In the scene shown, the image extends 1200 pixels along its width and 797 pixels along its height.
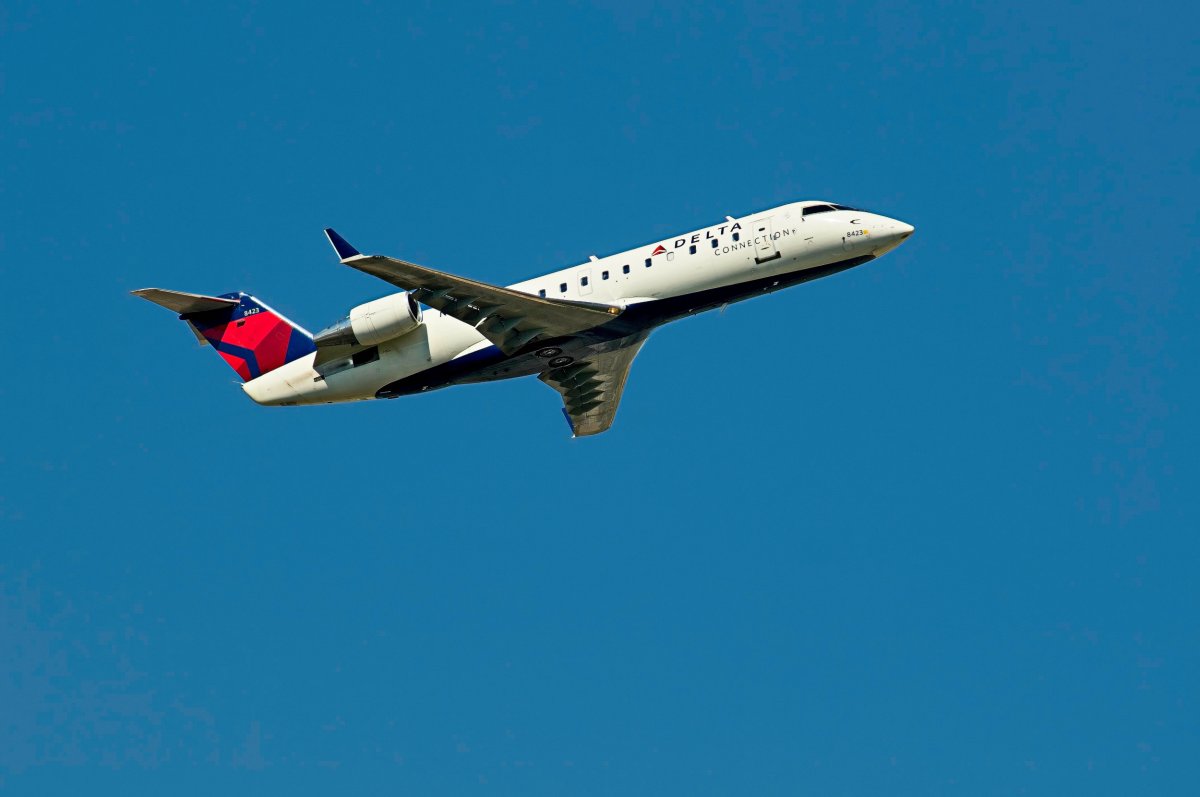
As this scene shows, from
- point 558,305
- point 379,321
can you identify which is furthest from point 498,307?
point 379,321

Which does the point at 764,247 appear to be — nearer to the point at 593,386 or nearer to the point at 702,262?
the point at 702,262

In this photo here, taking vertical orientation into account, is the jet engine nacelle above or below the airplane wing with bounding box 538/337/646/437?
above

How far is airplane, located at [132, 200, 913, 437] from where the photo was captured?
35.3m

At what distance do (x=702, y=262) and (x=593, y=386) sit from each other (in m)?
7.81

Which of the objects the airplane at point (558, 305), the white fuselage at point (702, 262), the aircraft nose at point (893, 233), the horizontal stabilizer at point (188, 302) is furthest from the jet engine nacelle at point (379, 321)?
the aircraft nose at point (893, 233)

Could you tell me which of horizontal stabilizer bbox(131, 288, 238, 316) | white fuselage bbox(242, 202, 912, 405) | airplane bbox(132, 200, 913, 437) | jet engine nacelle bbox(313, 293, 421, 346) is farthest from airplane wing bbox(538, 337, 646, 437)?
horizontal stabilizer bbox(131, 288, 238, 316)

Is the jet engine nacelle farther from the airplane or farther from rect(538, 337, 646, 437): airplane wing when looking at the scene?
rect(538, 337, 646, 437): airplane wing

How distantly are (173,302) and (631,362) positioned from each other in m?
13.4

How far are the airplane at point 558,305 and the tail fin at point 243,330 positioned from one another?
378mm

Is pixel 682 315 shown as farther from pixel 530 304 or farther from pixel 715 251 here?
pixel 530 304

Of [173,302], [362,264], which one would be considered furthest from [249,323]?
[362,264]

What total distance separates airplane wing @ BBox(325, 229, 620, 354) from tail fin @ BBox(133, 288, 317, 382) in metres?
5.72

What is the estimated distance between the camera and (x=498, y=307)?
3494 cm

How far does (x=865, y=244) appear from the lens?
3541 centimetres
